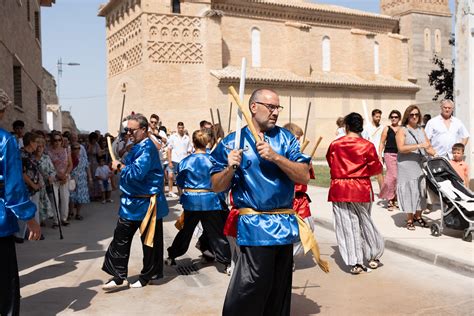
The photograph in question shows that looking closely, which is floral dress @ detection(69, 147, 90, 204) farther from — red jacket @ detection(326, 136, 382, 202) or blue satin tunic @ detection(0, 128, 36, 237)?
blue satin tunic @ detection(0, 128, 36, 237)

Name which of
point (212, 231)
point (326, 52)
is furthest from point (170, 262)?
point (326, 52)

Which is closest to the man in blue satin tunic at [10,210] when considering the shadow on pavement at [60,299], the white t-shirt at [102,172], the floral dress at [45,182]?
the shadow on pavement at [60,299]

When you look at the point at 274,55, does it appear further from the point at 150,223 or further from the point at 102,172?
the point at 150,223

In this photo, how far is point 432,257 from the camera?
7090mm

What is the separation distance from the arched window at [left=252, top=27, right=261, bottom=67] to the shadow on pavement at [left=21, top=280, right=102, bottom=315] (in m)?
31.1

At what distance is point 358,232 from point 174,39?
91.2ft

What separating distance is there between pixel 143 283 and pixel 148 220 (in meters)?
0.75

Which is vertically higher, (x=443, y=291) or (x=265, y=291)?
(x=265, y=291)

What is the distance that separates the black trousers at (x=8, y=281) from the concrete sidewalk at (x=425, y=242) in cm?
501

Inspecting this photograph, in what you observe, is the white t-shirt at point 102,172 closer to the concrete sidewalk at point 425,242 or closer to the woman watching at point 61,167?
the woman watching at point 61,167

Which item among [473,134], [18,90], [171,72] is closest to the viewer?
[473,134]

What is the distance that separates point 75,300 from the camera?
566 cm

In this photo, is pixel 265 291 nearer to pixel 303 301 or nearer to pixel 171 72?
pixel 303 301

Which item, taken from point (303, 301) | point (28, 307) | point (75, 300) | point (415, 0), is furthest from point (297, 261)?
point (415, 0)
